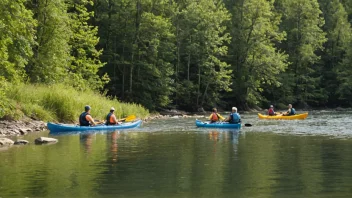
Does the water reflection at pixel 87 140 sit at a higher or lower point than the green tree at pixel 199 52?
lower

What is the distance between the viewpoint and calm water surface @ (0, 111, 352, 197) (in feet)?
31.9

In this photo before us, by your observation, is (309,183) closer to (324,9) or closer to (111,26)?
(111,26)

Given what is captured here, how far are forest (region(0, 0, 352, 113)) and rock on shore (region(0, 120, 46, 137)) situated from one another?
546 centimetres

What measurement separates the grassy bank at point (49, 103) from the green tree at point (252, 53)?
941 inches

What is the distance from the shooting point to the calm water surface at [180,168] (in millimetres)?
9727

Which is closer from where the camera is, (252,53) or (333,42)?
(252,53)

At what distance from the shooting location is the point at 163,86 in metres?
43.5

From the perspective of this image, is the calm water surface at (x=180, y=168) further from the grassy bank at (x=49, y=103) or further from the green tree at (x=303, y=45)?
the green tree at (x=303, y=45)

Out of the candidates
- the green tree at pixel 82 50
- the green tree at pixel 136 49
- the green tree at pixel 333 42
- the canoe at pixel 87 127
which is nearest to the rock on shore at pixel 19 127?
the canoe at pixel 87 127

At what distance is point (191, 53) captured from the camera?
48750mm

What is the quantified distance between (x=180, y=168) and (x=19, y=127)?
12235 millimetres

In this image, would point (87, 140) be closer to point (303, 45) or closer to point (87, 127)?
point (87, 127)

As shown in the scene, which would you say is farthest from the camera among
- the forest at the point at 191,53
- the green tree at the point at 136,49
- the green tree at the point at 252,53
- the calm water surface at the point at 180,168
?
the green tree at the point at 252,53

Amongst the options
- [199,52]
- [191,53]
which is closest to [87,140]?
[191,53]
